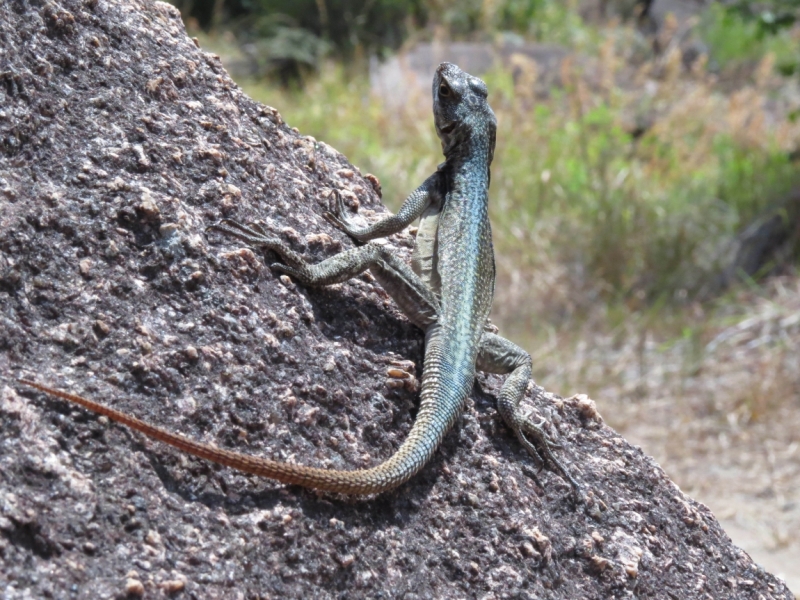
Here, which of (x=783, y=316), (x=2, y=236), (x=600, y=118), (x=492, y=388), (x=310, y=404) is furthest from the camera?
(x=600, y=118)

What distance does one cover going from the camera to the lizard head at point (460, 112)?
3.53 metres

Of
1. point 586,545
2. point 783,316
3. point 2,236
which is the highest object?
point 783,316

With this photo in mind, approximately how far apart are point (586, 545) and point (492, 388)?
0.60 m

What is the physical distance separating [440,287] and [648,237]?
4669mm

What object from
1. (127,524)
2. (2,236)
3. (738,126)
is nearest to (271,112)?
(2,236)

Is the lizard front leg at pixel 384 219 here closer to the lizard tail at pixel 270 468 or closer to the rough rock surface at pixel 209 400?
the rough rock surface at pixel 209 400

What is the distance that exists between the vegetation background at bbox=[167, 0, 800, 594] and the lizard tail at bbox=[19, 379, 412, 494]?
3.68 m

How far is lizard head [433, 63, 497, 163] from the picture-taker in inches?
139

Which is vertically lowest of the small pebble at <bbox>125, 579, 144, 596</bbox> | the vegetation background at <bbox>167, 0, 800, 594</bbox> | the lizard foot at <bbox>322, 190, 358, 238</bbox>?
the small pebble at <bbox>125, 579, 144, 596</bbox>

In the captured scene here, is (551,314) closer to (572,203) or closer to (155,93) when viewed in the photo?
(572,203)

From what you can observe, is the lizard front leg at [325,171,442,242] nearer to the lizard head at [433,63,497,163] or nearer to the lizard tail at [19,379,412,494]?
the lizard head at [433,63,497,163]

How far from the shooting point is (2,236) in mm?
1862

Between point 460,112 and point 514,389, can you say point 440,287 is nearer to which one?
point 514,389

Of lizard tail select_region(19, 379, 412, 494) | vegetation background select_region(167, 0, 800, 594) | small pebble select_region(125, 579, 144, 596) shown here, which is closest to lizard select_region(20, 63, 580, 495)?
lizard tail select_region(19, 379, 412, 494)
